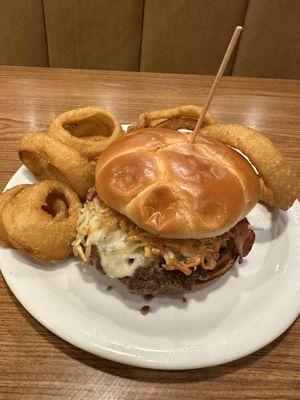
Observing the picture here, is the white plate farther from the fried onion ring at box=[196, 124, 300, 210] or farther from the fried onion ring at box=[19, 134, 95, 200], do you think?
the fried onion ring at box=[19, 134, 95, 200]

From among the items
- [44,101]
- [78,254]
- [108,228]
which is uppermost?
[108,228]

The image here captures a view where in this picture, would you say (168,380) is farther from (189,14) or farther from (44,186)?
(189,14)

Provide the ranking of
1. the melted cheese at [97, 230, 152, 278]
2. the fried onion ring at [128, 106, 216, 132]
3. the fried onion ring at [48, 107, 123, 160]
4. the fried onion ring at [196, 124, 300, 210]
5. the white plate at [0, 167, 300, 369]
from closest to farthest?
the white plate at [0, 167, 300, 369] → the melted cheese at [97, 230, 152, 278] → the fried onion ring at [196, 124, 300, 210] → the fried onion ring at [48, 107, 123, 160] → the fried onion ring at [128, 106, 216, 132]

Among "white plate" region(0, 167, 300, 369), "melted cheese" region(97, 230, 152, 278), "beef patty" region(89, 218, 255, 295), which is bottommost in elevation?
"white plate" region(0, 167, 300, 369)

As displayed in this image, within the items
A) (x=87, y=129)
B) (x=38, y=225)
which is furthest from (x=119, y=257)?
(x=87, y=129)

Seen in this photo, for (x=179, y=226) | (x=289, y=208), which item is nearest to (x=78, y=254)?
(x=179, y=226)

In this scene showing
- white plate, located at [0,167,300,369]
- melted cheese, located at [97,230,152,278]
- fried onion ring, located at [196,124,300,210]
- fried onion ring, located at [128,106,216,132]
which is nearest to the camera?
Answer: white plate, located at [0,167,300,369]

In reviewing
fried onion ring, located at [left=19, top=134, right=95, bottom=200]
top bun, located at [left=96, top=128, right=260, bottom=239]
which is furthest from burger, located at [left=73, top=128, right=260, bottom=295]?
fried onion ring, located at [left=19, top=134, right=95, bottom=200]

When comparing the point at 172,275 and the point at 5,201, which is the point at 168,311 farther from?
the point at 5,201
